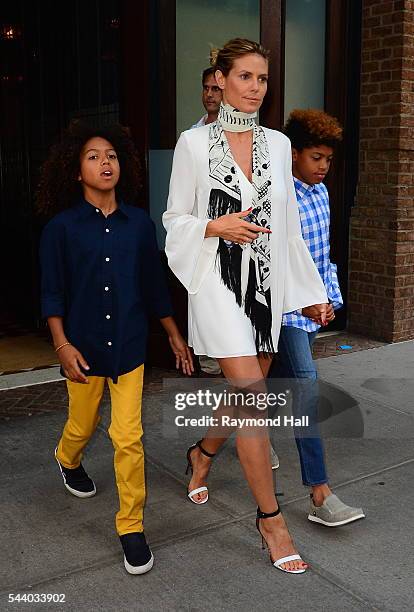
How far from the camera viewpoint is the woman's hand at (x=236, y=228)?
3.07 m

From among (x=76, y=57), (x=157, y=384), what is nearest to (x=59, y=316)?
(x=157, y=384)

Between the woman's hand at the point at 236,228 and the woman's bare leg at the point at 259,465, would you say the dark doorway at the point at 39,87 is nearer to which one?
the woman's hand at the point at 236,228

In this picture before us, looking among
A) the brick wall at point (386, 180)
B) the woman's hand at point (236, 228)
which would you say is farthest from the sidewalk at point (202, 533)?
the brick wall at point (386, 180)

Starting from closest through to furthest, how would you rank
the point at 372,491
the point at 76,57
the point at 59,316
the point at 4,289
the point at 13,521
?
1. the point at 59,316
2. the point at 13,521
3. the point at 372,491
4. the point at 76,57
5. the point at 4,289

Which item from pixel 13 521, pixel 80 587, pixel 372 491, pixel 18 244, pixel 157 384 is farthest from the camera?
pixel 18 244

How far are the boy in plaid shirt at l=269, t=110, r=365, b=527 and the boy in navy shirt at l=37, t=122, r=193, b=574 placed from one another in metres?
0.59

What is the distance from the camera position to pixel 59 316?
330 cm

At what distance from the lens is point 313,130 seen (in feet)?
12.1

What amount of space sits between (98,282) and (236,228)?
65 centimetres

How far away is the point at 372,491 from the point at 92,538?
1515 mm

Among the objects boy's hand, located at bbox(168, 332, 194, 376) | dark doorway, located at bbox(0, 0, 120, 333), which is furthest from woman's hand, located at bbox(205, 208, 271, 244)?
dark doorway, located at bbox(0, 0, 120, 333)

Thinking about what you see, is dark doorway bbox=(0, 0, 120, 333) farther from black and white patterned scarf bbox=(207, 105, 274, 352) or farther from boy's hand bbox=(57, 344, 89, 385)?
boy's hand bbox=(57, 344, 89, 385)

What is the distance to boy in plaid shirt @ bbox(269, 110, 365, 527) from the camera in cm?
359

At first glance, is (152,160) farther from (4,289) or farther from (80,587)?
(4,289)
